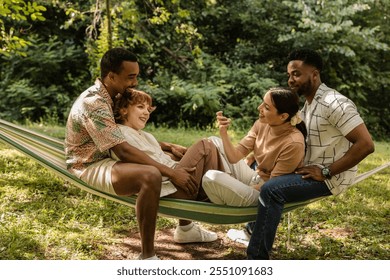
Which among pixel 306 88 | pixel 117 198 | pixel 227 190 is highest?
pixel 306 88

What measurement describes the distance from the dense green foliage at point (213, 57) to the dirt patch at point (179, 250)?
4.40 metres

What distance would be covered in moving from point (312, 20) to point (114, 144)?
6271 mm

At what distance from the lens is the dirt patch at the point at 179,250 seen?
8.99 feet

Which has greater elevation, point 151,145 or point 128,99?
point 128,99

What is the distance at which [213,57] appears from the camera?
28.1 ft

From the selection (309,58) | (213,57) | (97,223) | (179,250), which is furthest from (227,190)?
(213,57)

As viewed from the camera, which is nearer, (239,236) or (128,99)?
(128,99)

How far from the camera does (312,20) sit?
25.4 ft

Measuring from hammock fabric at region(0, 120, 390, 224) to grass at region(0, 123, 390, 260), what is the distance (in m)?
0.45

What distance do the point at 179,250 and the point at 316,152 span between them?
1.03 m

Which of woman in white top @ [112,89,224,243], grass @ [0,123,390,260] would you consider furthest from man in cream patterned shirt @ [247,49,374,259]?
grass @ [0,123,390,260]

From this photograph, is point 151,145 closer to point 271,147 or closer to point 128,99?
point 128,99

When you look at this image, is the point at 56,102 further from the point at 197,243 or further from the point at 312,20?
the point at 197,243
